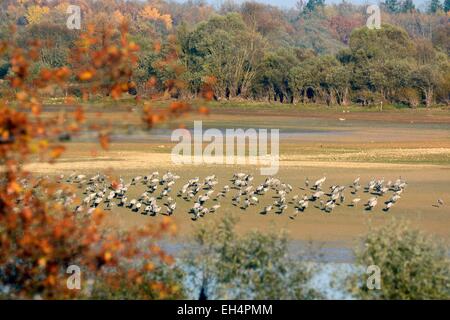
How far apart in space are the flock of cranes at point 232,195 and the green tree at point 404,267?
8.22 m

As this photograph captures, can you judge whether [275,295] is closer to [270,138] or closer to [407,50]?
[270,138]

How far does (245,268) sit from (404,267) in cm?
185

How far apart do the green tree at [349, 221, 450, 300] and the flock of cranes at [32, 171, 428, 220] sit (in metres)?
8.22

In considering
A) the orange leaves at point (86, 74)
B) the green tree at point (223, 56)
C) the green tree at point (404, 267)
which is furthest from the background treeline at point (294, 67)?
the orange leaves at point (86, 74)

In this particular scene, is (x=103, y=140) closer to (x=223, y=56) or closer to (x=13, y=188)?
(x=13, y=188)

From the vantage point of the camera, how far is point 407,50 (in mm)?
83625

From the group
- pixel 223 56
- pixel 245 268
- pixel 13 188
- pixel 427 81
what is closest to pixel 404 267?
pixel 245 268

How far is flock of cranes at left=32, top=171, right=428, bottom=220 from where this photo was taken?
2098cm

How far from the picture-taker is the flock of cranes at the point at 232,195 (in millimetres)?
20984

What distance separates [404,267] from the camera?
11.9 metres

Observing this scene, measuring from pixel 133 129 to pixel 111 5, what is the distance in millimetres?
182931

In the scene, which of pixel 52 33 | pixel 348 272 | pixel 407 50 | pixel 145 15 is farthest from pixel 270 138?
pixel 145 15

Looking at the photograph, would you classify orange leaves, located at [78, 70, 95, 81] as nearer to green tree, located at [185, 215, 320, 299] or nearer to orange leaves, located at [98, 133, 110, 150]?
orange leaves, located at [98, 133, 110, 150]

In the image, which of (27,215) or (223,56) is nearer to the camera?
(27,215)
